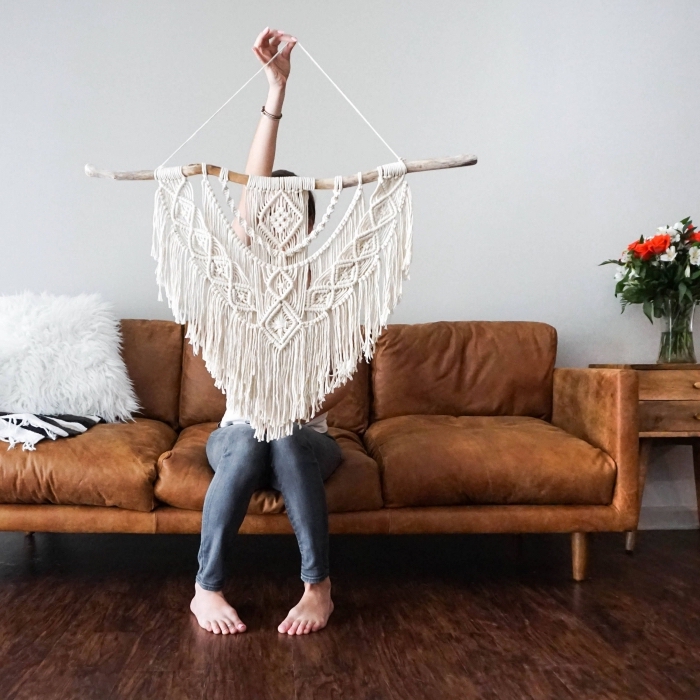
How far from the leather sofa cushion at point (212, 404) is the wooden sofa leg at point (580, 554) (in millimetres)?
772

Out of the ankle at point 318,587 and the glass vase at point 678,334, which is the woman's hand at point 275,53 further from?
the glass vase at point 678,334

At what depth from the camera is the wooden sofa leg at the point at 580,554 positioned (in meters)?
1.85

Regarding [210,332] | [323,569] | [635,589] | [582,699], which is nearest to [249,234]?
[210,332]

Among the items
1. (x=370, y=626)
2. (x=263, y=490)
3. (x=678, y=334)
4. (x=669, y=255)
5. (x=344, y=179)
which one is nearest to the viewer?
(x=344, y=179)

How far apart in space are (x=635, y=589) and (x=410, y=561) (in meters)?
0.63

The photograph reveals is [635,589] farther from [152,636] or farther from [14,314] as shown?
[14,314]

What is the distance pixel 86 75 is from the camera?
2.62 meters

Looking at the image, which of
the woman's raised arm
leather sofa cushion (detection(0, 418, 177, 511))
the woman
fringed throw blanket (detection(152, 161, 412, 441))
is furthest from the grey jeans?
the woman's raised arm

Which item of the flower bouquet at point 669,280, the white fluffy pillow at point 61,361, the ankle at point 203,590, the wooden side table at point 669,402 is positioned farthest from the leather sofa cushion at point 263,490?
the flower bouquet at point 669,280

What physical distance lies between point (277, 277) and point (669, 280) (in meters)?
1.62

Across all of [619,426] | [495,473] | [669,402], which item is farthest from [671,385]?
[495,473]

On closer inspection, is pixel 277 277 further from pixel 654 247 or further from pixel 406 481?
pixel 654 247

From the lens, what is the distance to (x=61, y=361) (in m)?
2.10

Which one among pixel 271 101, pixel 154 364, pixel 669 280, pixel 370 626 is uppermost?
pixel 271 101
